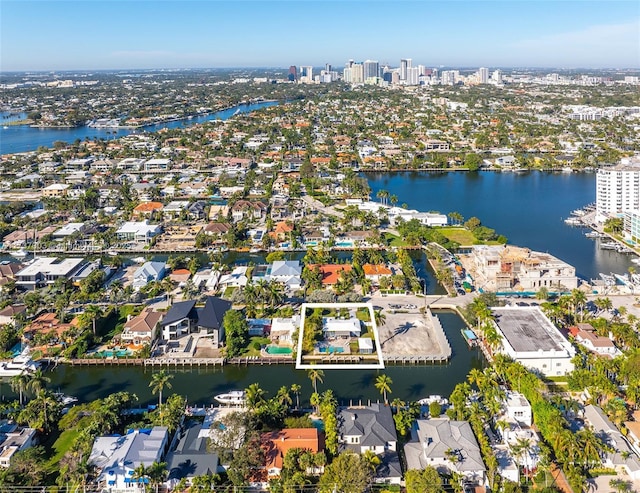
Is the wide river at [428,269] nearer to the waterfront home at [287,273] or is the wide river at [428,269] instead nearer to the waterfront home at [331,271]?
the waterfront home at [331,271]

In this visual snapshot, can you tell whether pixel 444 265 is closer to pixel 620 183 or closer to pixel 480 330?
pixel 480 330

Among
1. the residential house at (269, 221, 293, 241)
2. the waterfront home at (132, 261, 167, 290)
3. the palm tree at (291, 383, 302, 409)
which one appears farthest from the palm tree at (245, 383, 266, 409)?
the residential house at (269, 221, 293, 241)

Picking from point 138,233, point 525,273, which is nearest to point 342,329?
point 525,273

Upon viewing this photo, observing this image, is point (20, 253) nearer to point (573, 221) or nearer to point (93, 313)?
point (93, 313)

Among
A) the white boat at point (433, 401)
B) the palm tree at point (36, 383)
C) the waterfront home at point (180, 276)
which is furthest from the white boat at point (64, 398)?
the white boat at point (433, 401)

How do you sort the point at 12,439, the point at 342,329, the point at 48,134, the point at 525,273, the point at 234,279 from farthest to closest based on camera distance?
the point at 48,134 → the point at 234,279 → the point at 525,273 → the point at 342,329 → the point at 12,439

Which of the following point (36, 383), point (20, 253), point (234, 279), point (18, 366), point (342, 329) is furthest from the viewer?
point (20, 253)
